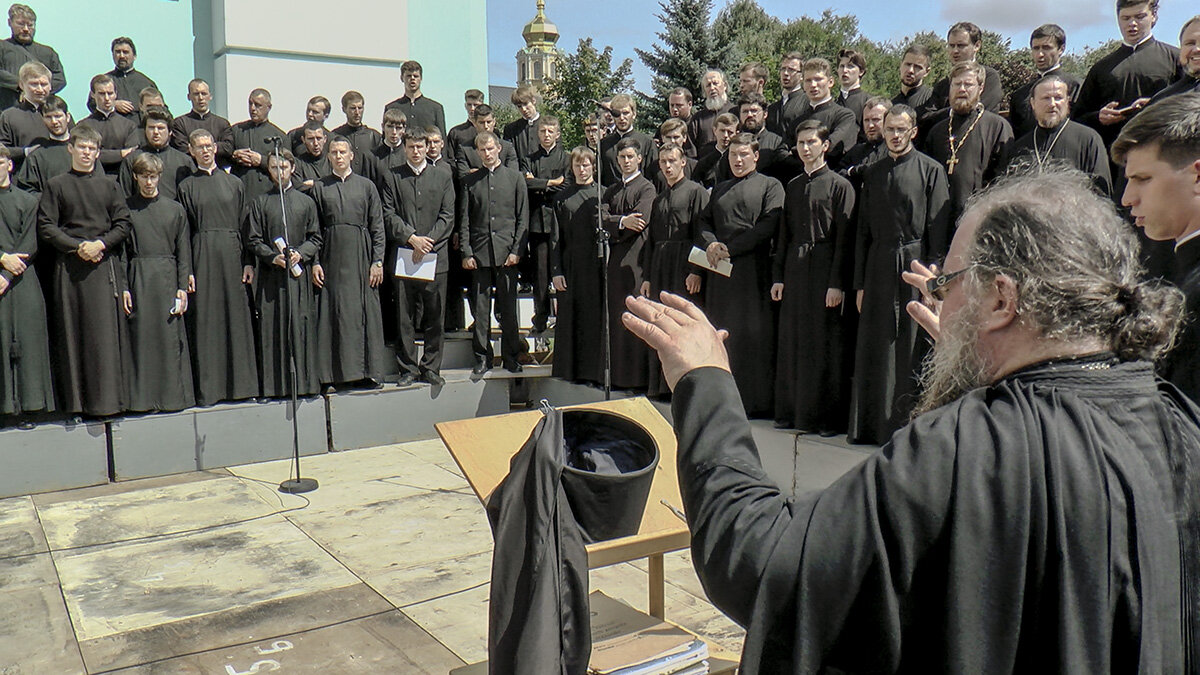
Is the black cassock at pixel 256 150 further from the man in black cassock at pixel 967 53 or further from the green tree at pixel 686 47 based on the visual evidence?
the green tree at pixel 686 47

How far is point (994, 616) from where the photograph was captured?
123 centimetres

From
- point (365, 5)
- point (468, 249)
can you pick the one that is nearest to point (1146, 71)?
point (468, 249)

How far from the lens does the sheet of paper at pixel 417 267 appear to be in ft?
27.9

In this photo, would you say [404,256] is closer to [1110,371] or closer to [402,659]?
[402,659]

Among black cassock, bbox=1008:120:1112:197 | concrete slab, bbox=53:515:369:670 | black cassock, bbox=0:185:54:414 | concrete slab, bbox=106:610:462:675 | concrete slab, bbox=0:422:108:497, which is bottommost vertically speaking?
concrete slab, bbox=53:515:369:670

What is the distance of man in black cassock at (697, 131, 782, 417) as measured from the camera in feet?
23.2

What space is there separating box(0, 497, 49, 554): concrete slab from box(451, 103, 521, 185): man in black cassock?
461cm

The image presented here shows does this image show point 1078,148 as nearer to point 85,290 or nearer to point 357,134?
point 85,290

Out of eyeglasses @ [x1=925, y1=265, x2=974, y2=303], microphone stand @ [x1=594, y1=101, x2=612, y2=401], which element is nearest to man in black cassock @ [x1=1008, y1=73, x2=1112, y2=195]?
microphone stand @ [x1=594, y1=101, x2=612, y2=401]

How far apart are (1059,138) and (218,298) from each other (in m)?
6.30

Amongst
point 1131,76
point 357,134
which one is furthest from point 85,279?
point 1131,76

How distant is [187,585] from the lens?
5004 millimetres

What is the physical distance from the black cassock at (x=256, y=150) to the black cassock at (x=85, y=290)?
4.09ft

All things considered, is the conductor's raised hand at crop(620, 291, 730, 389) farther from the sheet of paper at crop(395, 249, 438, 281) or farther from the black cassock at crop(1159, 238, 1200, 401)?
the sheet of paper at crop(395, 249, 438, 281)
